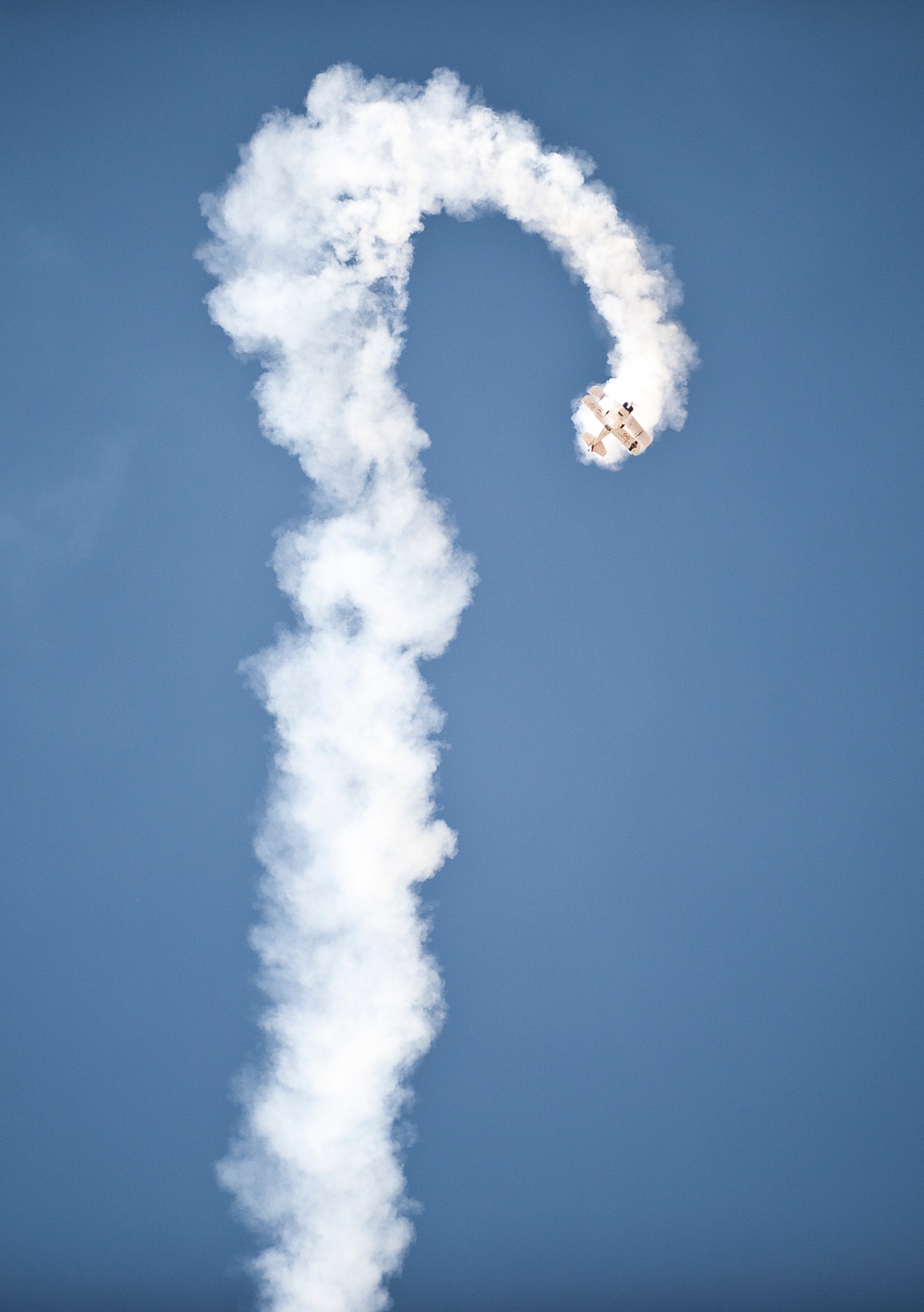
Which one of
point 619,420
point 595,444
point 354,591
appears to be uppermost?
point 595,444

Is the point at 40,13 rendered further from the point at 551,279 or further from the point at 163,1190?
the point at 163,1190

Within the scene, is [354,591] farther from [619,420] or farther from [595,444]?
[619,420]

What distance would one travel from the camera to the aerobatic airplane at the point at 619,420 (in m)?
11.5

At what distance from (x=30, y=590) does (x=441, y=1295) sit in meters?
11.8

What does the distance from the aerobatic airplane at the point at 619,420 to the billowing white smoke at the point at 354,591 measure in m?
0.49

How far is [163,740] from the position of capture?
13.4m

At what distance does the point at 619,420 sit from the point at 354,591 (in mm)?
4149

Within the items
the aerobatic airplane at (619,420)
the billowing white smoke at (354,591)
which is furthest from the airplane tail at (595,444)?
the billowing white smoke at (354,591)

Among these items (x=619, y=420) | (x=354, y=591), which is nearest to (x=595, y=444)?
(x=619, y=420)

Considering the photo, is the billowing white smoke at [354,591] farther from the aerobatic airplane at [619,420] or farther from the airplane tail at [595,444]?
the airplane tail at [595,444]

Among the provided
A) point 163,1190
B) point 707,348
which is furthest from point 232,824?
point 707,348

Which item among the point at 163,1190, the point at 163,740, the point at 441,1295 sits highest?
the point at 163,740

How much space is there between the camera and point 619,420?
1152cm

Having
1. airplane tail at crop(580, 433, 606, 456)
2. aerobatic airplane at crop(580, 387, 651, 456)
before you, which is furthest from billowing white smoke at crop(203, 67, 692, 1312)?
airplane tail at crop(580, 433, 606, 456)
